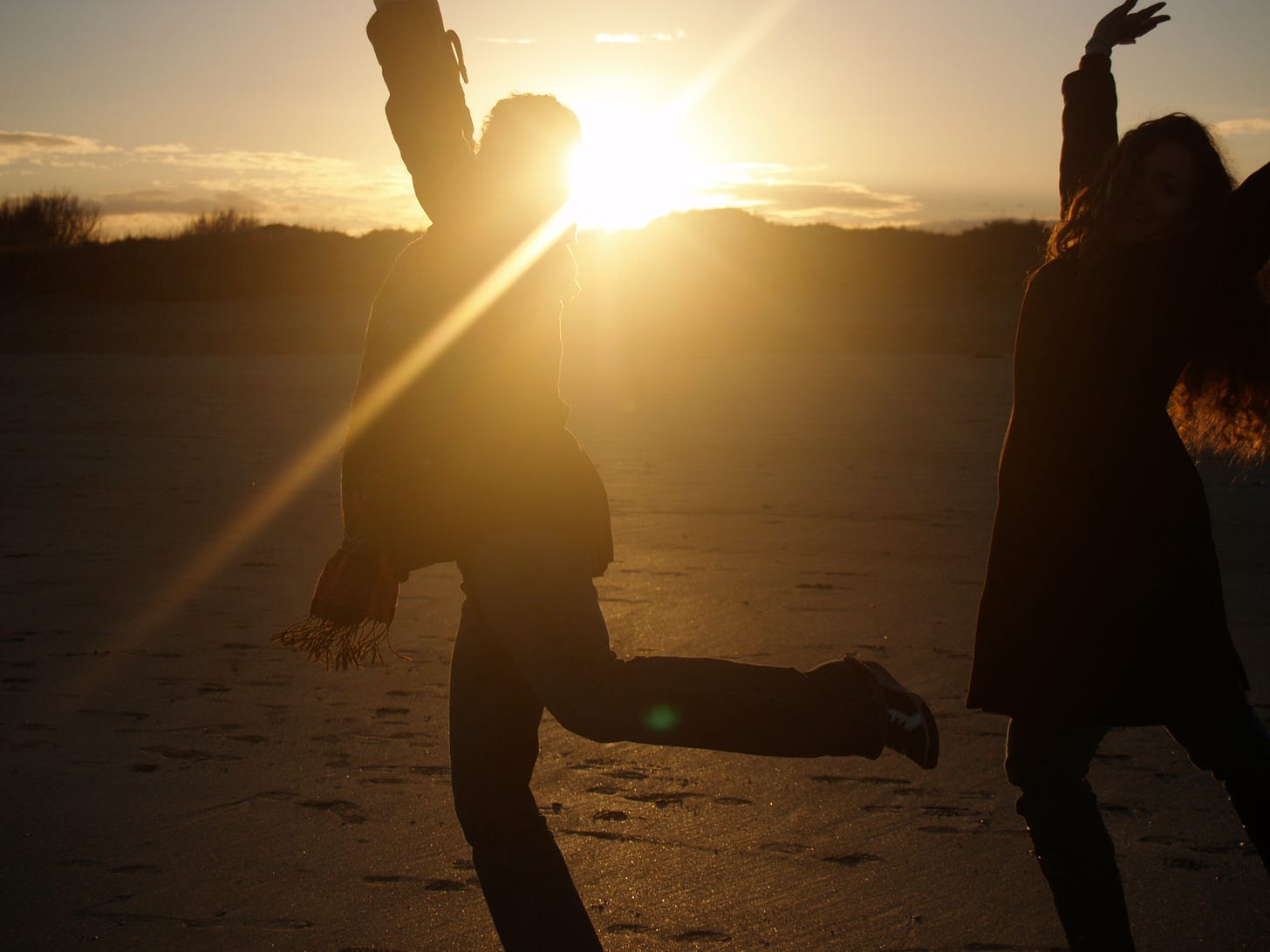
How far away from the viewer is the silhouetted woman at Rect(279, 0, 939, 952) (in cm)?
229

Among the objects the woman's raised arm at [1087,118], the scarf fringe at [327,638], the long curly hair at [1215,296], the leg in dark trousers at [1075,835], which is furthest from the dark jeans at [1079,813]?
the scarf fringe at [327,638]

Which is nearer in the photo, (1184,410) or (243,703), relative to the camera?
(1184,410)

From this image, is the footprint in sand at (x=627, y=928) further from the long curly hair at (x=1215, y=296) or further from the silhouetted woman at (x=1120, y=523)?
the long curly hair at (x=1215, y=296)

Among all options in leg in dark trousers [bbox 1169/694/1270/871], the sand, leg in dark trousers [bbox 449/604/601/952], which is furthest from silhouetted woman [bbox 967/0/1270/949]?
leg in dark trousers [bbox 449/604/601/952]

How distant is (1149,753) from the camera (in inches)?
161

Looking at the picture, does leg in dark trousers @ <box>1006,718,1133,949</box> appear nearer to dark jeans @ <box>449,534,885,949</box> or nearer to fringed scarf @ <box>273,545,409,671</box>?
dark jeans @ <box>449,534,885,949</box>

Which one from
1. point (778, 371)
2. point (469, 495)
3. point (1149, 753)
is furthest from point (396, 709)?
point (778, 371)

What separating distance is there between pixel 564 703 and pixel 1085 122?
200cm

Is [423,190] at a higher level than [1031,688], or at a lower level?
higher

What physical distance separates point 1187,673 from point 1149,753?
6.39 ft

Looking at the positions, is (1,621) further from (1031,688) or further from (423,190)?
(1031,688)

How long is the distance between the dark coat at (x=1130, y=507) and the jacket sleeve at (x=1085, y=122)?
25.6 inches

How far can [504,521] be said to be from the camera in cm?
238

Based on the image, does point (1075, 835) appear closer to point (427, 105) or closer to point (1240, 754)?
point (1240, 754)
